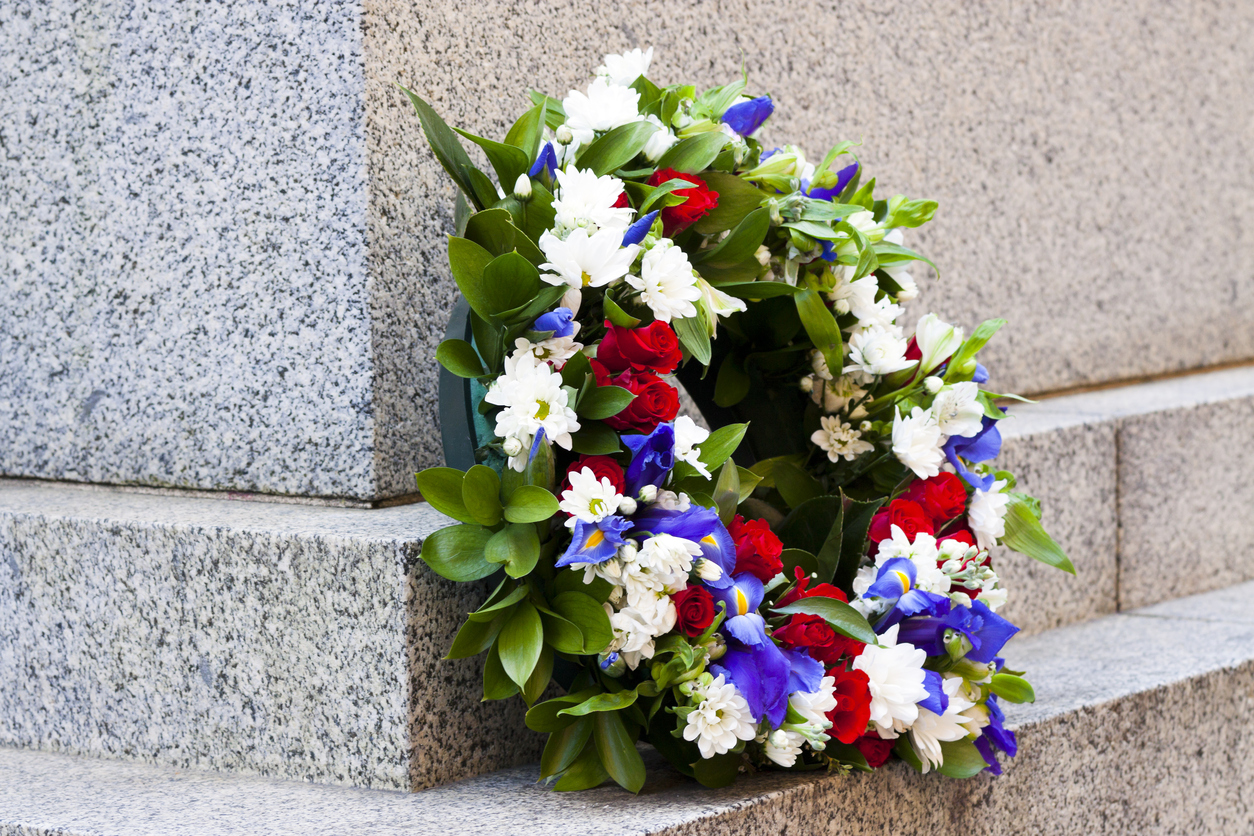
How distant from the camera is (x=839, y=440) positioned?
208 centimetres

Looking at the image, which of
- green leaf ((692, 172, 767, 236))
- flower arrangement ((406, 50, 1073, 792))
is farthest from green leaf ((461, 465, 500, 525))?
green leaf ((692, 172, 767, 236))

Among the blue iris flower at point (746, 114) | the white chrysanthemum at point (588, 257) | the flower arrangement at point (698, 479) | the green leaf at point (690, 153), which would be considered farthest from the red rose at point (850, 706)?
the blue iris flower at point (746, 114)

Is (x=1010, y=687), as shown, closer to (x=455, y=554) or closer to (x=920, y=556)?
(x=920, y=556)

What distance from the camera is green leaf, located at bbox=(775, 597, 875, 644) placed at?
5.62ft

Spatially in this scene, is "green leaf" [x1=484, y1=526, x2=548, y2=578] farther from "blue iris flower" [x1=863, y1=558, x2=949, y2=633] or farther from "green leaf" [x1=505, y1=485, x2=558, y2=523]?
"blue iris flower" [x1=863, y1=558, x2=949, y2=633]

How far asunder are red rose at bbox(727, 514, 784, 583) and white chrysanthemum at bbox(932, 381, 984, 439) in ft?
1.31

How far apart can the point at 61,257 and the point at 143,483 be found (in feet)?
1.53

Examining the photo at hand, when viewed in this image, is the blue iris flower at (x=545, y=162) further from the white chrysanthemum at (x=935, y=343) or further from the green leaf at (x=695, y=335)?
the white chrysanthemum at (x=935, y=343)

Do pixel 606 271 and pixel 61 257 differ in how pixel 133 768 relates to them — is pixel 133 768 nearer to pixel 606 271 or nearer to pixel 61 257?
pixel 61 257

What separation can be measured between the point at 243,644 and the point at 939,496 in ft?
3.62

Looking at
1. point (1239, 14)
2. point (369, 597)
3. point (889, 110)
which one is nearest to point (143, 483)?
point (369, 597)

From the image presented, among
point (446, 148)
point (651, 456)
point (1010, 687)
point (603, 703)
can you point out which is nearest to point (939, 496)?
point (1010, 687)

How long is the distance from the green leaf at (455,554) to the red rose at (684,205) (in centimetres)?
53

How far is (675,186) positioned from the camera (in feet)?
5.93
